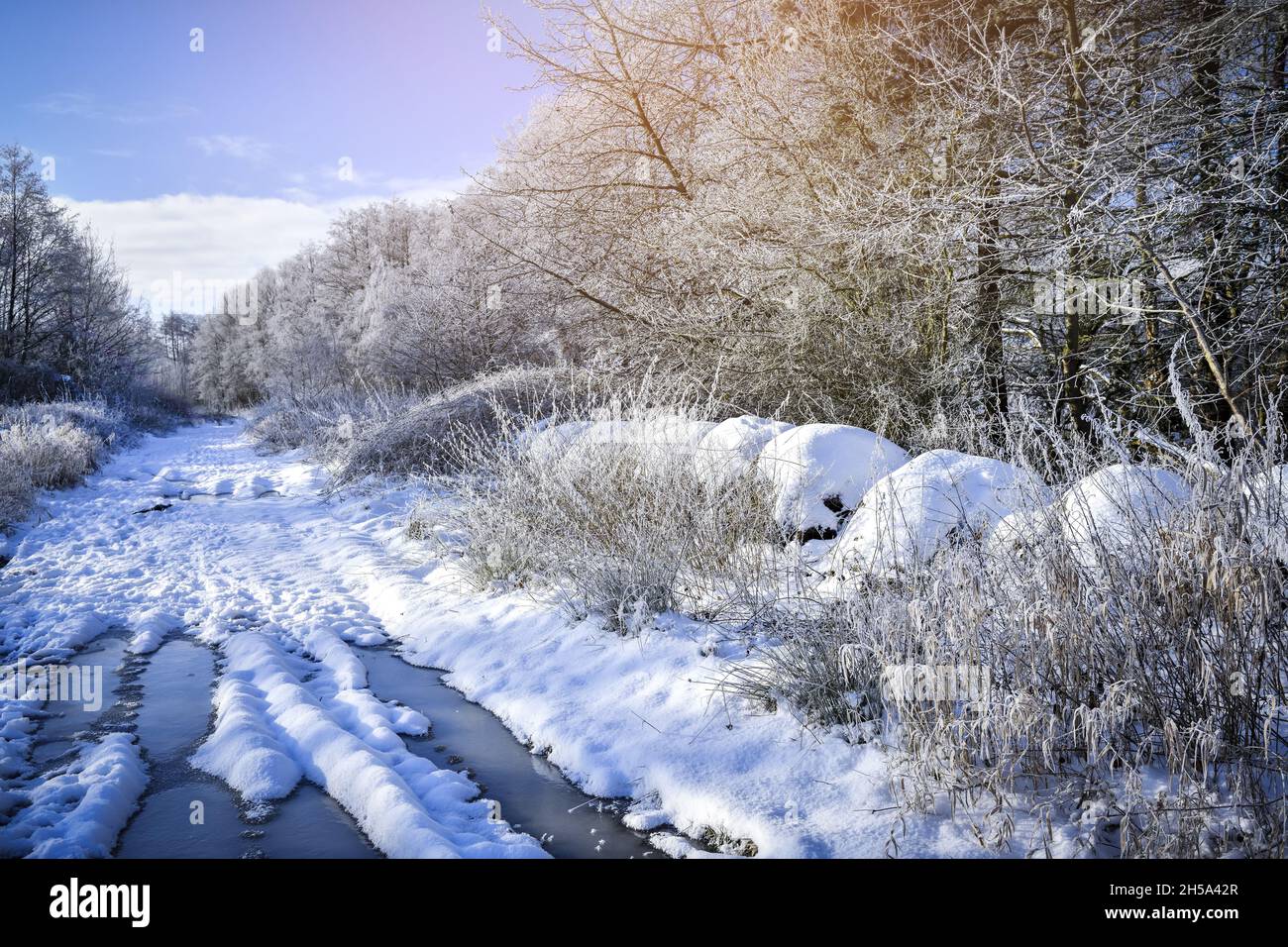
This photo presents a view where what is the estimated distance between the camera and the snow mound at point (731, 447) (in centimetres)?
530

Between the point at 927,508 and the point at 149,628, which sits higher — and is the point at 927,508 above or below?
above

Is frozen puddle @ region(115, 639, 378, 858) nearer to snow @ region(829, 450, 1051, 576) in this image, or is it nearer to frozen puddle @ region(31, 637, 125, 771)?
frozen puddle @ region(31, 637, 125, 771)

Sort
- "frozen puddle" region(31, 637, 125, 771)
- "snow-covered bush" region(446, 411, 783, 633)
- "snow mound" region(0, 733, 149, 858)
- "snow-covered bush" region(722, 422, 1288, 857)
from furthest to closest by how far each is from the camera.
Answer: "snow-covered bush" region(446, 411, 783, 633)
"frozen puddle" region(31, 637, 125, 771)
"snow mound" region(0, 733, 149, 858)
"snow-covered bush" region(722, 422, 1288, 857)

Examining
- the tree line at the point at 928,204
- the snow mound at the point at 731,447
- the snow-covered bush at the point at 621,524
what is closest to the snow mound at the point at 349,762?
the snow-covered bush at the point at 621,524

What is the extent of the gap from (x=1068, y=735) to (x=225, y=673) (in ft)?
13.4

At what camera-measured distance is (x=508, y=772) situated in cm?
322

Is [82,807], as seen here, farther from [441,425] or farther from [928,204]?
[441,425]

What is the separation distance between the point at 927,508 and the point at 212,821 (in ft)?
11.7

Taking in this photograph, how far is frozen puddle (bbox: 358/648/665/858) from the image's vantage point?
2.68 metres

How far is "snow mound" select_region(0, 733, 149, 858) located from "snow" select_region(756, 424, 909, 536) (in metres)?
3.56

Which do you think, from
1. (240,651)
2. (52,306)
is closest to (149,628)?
(240,651)

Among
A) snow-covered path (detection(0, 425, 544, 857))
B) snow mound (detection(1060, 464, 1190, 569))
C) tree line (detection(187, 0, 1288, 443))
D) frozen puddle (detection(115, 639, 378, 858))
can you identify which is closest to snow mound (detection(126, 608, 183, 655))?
snow-covered path (detection(0, 425, 544, 857))
